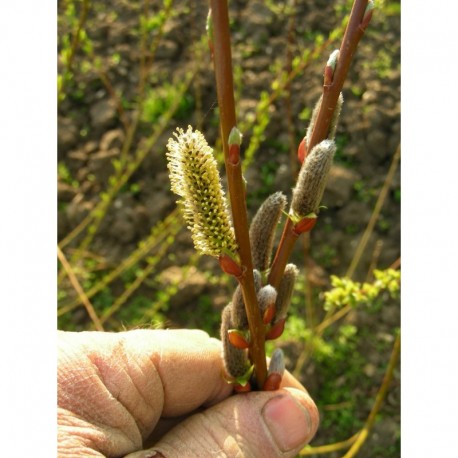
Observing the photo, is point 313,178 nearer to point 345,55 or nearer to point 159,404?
point 345,55

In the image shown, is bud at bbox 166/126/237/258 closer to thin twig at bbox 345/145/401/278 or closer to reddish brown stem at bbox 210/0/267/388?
reddish brown stem at bbox 210/0/267/388

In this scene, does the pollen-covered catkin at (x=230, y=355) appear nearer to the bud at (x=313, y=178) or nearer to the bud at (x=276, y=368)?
the bud at (x=276, y=368)

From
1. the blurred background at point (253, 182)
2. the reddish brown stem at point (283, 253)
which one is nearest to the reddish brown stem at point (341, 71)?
the reddish brown stem at point (283, 253)

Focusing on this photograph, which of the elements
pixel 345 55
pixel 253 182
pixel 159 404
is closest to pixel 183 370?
pixel 159 404

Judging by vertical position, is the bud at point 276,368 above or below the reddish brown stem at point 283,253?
below

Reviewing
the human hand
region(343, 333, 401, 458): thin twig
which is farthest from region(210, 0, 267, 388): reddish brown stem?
Answer: region(343, 333, 401, 458): thin twig

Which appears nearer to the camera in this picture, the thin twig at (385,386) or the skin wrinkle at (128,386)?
the skin wrinkle at (128,386)

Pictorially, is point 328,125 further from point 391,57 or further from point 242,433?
point 391,57
